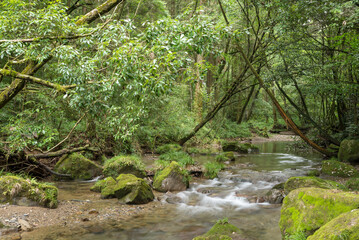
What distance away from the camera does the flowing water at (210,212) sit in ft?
19.8

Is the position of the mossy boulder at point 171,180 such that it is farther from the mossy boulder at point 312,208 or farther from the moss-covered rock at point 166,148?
the moss-covered rock at point 166,148

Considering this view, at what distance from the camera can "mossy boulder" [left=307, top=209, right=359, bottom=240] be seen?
3.31 m

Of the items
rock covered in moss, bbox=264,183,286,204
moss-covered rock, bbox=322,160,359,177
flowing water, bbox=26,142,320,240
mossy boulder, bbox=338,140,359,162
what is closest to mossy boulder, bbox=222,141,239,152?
mossy boulder, bbox=338,140,359,162

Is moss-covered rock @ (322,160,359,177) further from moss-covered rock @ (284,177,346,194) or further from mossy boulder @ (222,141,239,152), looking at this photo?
mossy boulder @ (222,141,239,152)

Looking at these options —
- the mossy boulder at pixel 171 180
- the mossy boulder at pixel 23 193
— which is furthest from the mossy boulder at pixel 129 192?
the mossy boulder at pixel 23 193

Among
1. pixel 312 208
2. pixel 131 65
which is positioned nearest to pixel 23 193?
pixel 131 65

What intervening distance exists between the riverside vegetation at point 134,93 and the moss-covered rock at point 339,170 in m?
0.04

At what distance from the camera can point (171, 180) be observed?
937 centimetres

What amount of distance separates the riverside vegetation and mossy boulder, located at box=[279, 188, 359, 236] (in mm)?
21

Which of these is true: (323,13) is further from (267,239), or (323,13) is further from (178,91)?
(178,91)

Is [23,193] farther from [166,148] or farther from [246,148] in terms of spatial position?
[246,148]

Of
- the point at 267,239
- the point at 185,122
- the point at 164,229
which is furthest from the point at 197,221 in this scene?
the point at 185,122

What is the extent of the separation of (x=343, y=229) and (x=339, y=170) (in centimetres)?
865

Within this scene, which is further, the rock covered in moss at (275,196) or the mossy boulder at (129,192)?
the rock covered in moss at (275,196)
